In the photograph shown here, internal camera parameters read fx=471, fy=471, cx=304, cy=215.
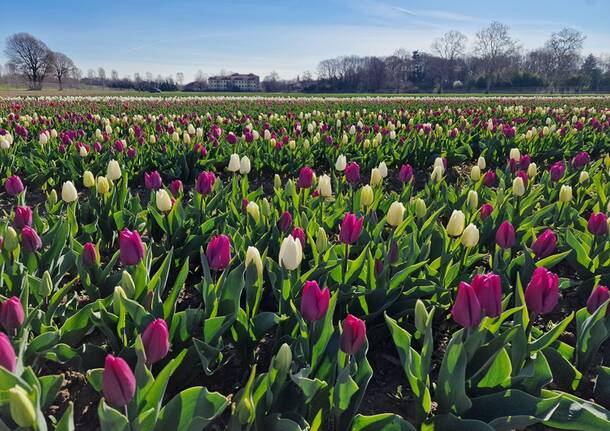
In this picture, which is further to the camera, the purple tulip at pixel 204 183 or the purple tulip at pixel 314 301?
the purple tulip at pixel 204 183

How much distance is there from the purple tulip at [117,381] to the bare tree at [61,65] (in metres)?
82.0

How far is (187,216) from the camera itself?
10.9 ft

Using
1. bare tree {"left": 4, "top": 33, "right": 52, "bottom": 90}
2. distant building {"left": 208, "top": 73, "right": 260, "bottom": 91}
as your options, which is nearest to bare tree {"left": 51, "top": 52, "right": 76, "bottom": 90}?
bare tree {"left": 4, "top": 33, "right": 52, "bottom": 90}

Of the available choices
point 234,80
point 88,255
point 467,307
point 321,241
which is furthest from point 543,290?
point 234,80

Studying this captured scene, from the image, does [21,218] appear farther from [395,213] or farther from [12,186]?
[395,213]

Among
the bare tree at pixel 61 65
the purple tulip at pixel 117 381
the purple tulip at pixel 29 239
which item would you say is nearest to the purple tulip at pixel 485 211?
the purple tulip at pixel 117 381

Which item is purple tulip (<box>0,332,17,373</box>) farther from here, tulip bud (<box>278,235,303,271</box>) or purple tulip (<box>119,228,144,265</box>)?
tulip bud (<box>278,235,303,271</box>)

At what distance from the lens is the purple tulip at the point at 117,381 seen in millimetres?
1210

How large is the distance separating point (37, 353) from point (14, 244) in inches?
28.0

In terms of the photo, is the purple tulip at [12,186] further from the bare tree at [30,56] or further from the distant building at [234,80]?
the distant building at [234,80]

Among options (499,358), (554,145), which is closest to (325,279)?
(499,358)

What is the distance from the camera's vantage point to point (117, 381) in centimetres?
123

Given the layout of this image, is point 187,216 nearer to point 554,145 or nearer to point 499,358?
point 499,358

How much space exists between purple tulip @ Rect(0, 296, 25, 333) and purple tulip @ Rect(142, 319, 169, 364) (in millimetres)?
483
